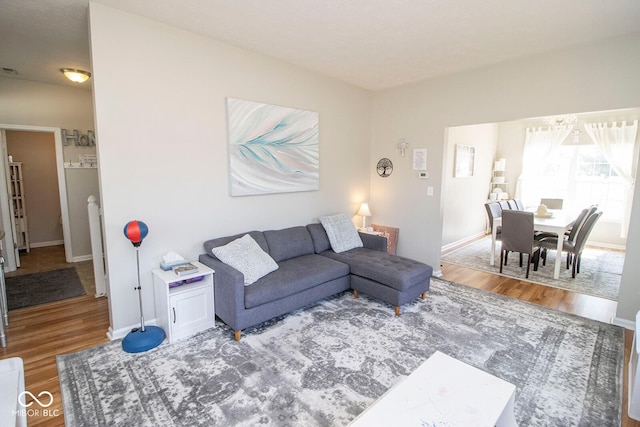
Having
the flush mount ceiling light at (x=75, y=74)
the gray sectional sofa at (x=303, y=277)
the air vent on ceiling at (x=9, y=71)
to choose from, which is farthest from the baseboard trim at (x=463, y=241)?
the air vent on ceiling at (x=9, y=71)

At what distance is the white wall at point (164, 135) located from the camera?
105 inches

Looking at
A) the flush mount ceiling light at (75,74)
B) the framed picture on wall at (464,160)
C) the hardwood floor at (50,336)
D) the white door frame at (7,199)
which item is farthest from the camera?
the framed picture on wall at (464,160)

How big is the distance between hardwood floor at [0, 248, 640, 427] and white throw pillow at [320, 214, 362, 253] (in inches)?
56.4

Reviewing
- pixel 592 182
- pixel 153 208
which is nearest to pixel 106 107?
pixel 153 208

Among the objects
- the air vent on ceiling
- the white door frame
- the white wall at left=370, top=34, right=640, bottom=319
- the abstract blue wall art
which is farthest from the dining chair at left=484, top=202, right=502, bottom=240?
the air vent on ceiling

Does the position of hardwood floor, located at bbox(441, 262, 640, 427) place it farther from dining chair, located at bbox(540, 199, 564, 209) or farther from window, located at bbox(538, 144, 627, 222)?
window, located at bbox(538, 144, 627, 222)

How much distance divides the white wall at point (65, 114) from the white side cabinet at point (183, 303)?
10.8ft

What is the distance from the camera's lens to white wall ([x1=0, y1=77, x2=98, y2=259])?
14.6 feet

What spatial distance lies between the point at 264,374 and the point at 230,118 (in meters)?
2.50

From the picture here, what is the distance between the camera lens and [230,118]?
3.37 m

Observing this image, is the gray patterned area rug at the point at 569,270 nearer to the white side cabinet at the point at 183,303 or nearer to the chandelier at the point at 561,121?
the chandelier at the point at 561,121

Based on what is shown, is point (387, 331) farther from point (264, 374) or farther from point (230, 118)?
point (230, 118)

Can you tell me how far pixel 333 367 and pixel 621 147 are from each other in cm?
667

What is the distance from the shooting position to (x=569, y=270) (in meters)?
4.69
